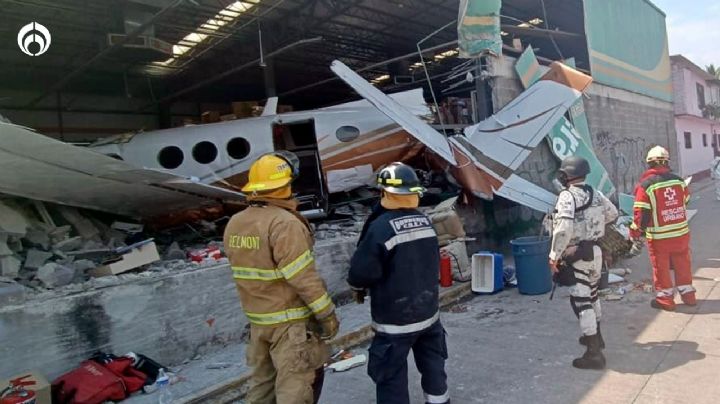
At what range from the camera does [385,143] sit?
8.73 m

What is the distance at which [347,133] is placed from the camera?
27.7ft

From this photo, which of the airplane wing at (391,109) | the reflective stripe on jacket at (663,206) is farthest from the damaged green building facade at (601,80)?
the reflective stripe on jacket at (663,206)

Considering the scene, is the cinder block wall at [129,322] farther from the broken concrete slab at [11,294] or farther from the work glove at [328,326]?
the work glove at [328,326]

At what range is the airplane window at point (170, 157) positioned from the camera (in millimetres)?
8344

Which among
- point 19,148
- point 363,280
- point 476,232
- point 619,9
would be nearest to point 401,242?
point 363,280

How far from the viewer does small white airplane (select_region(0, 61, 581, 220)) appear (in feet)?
24.2

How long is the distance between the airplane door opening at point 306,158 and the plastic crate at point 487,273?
9.30 ft

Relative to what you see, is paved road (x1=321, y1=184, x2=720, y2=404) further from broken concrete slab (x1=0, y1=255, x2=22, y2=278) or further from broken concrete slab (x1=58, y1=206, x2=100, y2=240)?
broken concrete slab (x1=58, y1=206, x2=100, y2=240)

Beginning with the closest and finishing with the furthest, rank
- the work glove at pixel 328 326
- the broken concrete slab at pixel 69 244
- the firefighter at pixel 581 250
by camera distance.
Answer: the work glove at pixel 328 326
the firefighter at pixel 581 250
the broken concrete slab at pixel 69 244

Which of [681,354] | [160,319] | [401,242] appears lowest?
[681,354]

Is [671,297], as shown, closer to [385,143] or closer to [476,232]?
[476,232]

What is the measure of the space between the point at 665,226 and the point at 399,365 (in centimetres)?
435

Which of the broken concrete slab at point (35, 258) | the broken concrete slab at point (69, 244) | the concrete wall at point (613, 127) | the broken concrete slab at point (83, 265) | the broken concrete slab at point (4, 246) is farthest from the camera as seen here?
the concrete wall at point (613, 127)

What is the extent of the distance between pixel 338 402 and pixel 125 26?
10137 millimetres
